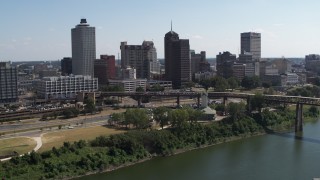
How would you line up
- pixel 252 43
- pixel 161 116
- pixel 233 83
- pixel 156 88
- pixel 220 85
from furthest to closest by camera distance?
pixel 252 43 < pixel 233 83 < pixel 156 88 < pixel 220 85 < pixel 161 116

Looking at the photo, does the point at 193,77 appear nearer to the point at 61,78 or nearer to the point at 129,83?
the point at 129,83

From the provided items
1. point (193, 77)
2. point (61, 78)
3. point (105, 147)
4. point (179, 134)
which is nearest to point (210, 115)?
point (179, 134)

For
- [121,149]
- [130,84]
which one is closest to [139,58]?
[130,84]

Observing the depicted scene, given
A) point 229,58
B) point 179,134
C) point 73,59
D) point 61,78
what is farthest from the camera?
point 229,58

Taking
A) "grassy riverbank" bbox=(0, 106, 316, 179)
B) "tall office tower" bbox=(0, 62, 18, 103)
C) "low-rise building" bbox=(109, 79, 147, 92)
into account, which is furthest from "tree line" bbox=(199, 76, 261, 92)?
"grassy riverbank" bbox=(0, 106, 316, 179)

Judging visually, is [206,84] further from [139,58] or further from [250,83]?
[139,58]

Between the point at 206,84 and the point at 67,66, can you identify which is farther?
the point at 67,66

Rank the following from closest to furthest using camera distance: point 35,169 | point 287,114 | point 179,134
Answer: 1. point 35,169
2. point 179,134
3. point 287,114
